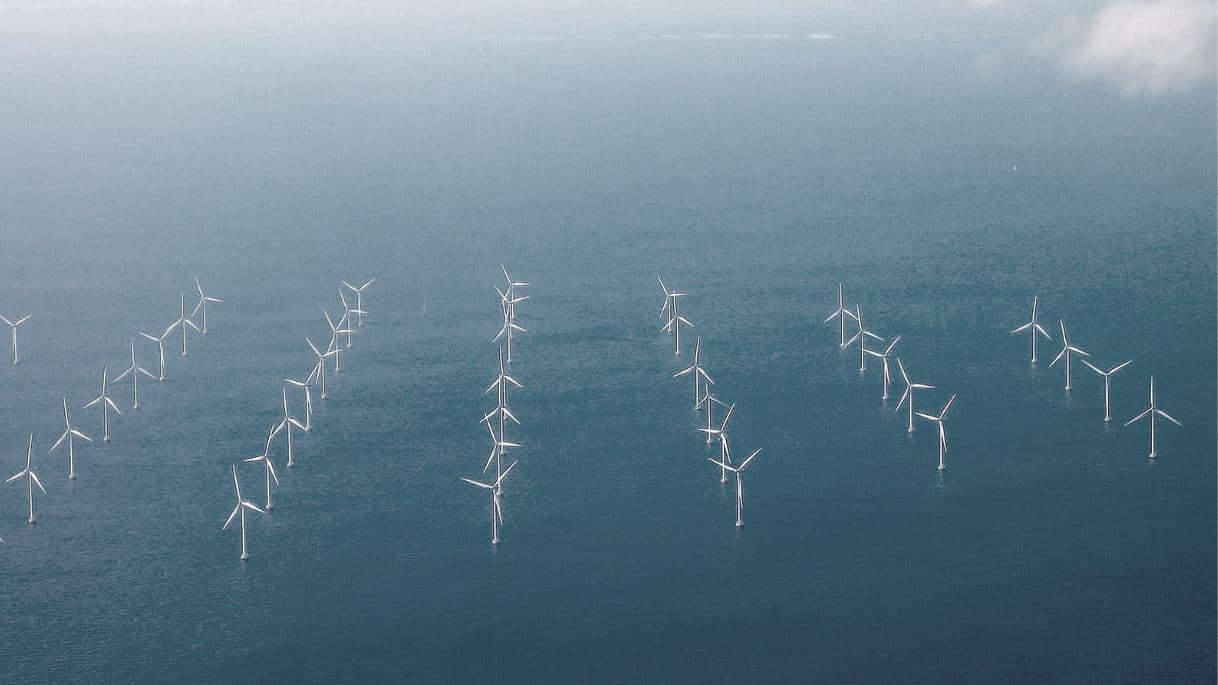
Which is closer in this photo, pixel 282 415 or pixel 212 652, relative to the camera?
pixel 212 652

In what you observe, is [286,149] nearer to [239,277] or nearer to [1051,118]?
[239,277]

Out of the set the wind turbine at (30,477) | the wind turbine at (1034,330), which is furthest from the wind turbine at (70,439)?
the wind turbine at (1034,330)

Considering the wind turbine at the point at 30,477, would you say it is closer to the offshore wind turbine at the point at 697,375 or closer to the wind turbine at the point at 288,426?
the wind turbine at the point at 288,426

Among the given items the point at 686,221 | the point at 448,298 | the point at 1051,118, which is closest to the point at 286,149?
the point at 686,221

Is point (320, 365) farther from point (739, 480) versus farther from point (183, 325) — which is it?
point (739, 480)

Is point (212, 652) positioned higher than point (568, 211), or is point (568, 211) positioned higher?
point (568, 211)

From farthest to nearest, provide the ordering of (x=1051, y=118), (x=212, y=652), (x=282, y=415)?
(x=1051, y=118), (x=282, y=415), (x=212, y=652)

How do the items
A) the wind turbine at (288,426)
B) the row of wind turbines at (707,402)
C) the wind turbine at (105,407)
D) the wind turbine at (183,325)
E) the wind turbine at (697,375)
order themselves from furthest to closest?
the wind turbine at (183,325)
the wind turbine at (697,375)
the wind turbine at (105,407)
the wind turbine at (288,426)
the row of wind turbines at (707,402)
